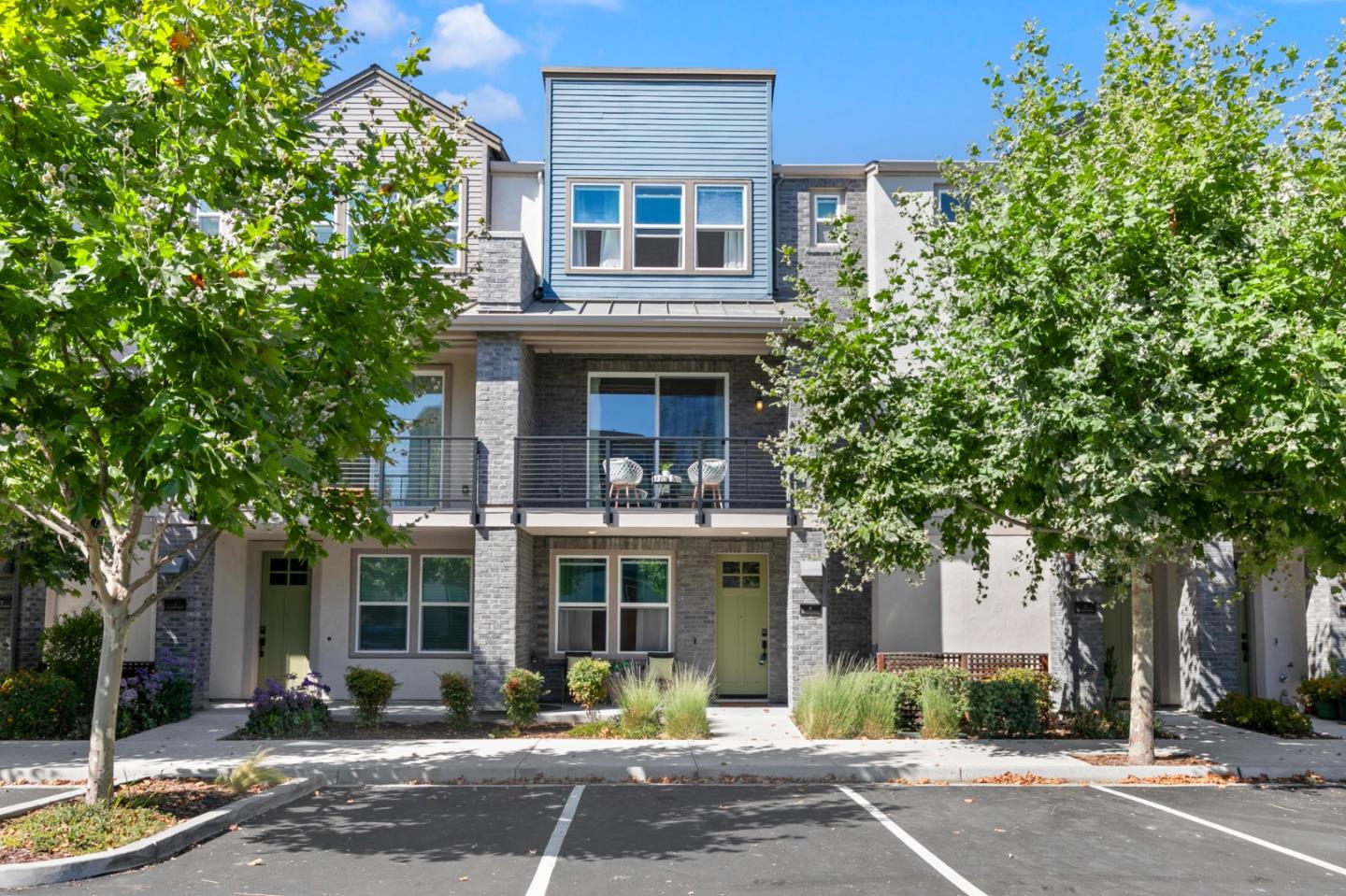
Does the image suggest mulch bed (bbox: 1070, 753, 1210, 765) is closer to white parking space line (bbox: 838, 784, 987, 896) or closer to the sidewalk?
the sidewalk

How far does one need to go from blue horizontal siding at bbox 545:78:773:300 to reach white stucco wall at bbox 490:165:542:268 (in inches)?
13.9

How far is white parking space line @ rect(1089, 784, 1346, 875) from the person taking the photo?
8.54 meters

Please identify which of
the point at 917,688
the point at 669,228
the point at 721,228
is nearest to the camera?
the point at 917,688

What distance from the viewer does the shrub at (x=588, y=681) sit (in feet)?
52.7

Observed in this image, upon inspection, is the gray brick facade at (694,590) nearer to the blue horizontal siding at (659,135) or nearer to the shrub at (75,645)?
the blue horizontal siding at (659,135)

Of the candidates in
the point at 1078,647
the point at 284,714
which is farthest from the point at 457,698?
the point at 1078,647

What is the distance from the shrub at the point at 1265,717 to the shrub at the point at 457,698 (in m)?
11.1

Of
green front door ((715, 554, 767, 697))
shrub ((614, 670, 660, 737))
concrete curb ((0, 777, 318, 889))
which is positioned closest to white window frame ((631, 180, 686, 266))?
green front door ((715, 554, 767, 697))

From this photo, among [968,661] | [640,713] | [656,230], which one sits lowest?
[640,713]

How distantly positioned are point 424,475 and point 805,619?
6.62 meters

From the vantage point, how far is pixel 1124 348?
35.9 ft

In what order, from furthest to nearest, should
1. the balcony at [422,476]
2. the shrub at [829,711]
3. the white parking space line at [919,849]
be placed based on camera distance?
1. the balcony at [422,476]
2. the shrub at [829,711]
3. the white parking space line at [919,849]

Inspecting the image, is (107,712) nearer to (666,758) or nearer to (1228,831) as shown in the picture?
(666,758)

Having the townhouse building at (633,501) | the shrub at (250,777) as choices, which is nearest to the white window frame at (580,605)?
the townhouse building at (633,501)
